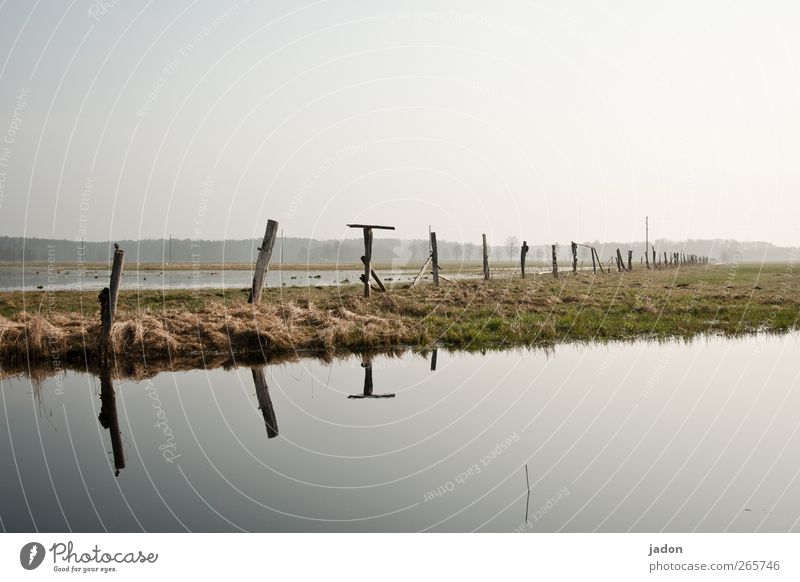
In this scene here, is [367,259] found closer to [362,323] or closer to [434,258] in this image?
[362,323]

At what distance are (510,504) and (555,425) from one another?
345 centimetres

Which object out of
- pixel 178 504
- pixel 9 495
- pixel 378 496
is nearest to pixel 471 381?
pixel 378 496

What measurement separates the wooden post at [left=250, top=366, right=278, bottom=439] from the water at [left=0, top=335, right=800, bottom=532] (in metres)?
0.06

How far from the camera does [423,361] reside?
56.3 feet

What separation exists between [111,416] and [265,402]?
2718mm

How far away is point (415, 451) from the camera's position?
31.8 ft

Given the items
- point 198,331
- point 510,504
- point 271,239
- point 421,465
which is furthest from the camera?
point 271,239

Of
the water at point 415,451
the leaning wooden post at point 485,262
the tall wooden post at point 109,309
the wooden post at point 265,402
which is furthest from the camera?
the leaning wooden post at point 485,262

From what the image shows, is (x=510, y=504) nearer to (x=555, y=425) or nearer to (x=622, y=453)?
(x=622, y=453)

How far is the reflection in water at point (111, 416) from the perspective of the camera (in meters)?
9.52

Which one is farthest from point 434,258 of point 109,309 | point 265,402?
point 265,402

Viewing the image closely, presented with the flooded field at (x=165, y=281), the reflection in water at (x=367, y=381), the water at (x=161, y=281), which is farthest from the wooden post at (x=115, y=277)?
the flooded field at (x=165, y=281)

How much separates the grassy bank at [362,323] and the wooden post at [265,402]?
7.92ft

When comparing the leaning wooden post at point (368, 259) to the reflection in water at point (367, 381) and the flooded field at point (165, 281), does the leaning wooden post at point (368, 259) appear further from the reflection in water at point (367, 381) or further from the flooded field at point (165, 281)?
the flooded field at point (165, 281)
